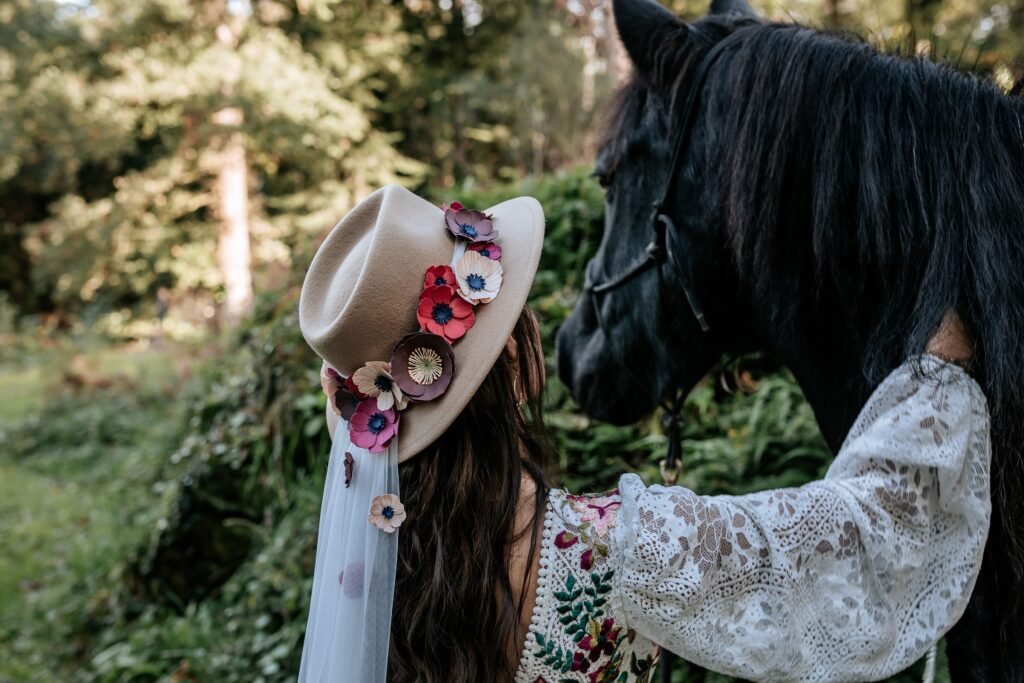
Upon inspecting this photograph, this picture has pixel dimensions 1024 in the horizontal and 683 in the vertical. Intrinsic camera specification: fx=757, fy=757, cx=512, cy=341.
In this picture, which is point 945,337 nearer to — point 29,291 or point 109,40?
point 109,40

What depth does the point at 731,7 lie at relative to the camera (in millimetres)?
2102

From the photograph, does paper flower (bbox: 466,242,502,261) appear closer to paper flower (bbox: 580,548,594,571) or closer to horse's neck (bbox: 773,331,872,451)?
paper flower (bbox: 580,548,594,571)

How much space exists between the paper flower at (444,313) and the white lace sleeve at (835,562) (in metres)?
0.47

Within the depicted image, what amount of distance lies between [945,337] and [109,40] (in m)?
16.8

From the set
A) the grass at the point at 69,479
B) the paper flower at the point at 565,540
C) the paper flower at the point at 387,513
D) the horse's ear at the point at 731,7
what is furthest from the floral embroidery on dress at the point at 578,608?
the grass at the point at 69,479

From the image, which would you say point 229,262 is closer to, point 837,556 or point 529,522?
point 529,522

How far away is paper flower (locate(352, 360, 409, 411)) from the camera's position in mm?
1378

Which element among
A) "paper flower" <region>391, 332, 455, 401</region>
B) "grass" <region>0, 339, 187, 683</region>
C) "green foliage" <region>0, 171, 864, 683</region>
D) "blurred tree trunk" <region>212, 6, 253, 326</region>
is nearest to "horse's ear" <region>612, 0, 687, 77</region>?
"paper flower" <region>391, 332, 455, 401</region>

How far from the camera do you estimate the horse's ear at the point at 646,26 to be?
6.03 ft

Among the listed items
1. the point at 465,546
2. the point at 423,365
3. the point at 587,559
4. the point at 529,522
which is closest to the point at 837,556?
the point at 587,559

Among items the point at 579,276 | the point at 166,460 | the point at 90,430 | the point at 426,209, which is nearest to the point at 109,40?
the point at 90,430

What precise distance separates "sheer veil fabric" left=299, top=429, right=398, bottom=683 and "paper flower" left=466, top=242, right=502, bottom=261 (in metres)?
0.40

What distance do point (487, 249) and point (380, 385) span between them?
33cm

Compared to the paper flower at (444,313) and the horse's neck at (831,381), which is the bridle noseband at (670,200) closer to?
the horse's neck at (831,381)
